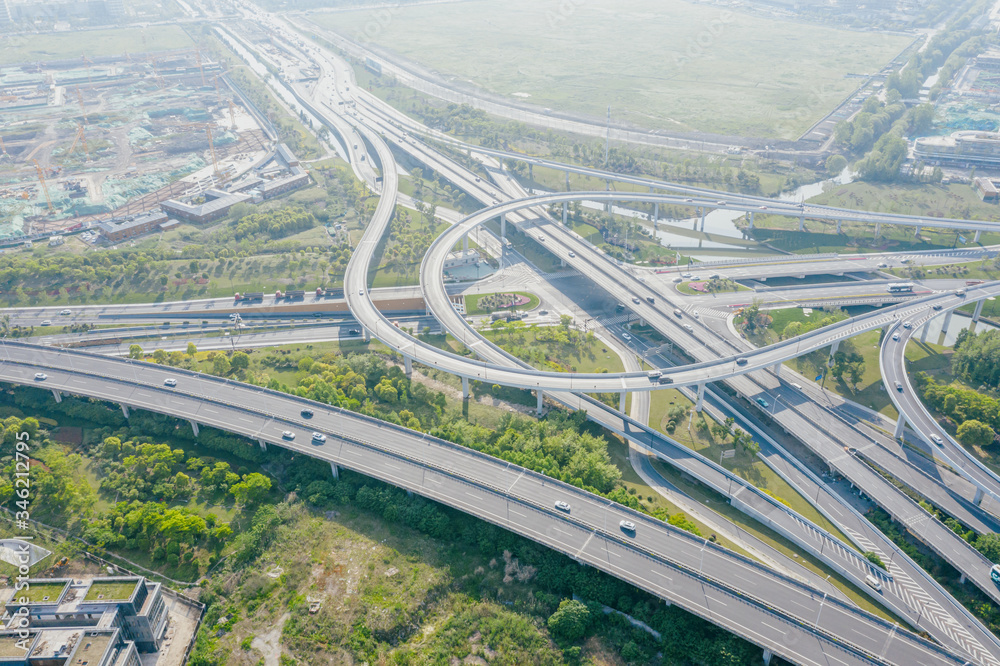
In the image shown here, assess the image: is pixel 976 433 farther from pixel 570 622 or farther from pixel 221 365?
pixel 221 365

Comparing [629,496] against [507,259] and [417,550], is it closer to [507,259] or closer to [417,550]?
[417,550]

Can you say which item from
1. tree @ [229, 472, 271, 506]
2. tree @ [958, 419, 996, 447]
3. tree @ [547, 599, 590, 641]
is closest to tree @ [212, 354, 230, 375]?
tree @ [229, 472, 271, 506]

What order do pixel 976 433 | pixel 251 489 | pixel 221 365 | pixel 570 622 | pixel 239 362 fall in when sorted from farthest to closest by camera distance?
pixel 239 362 → pixel 221 365 → pixel 976 433 → pixel 251 489 → pixel 570 622

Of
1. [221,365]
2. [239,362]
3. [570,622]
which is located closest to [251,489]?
[221,365]

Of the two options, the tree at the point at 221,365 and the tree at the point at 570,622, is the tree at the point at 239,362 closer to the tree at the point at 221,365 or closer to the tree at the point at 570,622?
the tree at the point at 221,365

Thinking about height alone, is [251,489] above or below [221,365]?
above

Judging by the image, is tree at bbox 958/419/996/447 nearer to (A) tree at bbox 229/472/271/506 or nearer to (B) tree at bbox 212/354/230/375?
(A) tree at bbox 229/472/271/506

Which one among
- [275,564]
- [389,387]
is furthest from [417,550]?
[389,387]
